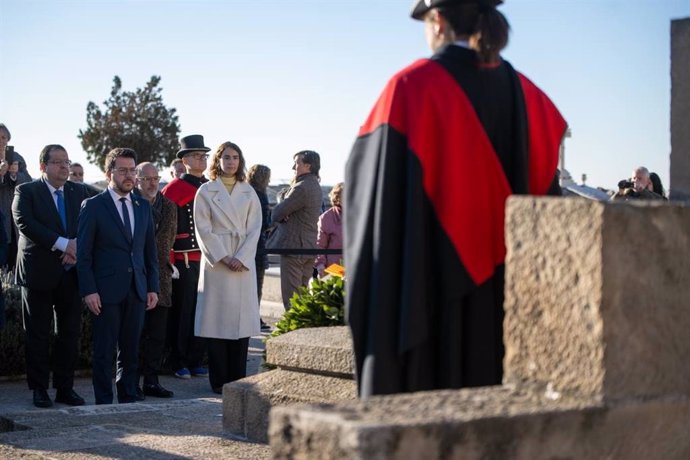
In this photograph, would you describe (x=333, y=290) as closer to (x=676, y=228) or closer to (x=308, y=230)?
(x=676, y=228)

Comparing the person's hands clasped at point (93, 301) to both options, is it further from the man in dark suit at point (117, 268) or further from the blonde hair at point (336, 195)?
the blonde hair at point (336, 195)

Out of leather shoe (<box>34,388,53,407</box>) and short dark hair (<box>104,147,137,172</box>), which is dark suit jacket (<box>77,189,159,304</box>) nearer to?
short dark hair (<box>104,147,137,172</box>)

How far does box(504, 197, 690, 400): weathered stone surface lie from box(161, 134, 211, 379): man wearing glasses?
306 inches

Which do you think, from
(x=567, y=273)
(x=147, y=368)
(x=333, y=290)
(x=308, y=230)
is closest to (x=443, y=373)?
(x=567, y=273)

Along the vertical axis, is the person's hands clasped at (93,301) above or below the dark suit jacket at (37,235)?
below

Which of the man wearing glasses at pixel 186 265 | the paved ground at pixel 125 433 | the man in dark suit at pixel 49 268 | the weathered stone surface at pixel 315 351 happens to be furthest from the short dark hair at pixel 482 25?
the man wearing glasses at pixel 186 265

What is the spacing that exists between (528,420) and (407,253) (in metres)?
0.89

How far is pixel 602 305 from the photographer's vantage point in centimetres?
285

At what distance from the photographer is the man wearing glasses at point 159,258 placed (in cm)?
1007

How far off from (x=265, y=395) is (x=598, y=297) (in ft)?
12.5

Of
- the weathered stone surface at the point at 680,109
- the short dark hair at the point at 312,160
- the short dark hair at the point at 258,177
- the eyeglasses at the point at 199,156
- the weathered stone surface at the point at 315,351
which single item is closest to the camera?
the weathered stone surface at the point at 680,109

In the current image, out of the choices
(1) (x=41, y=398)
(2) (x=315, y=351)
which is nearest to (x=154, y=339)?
(1) (x=41, y=398)

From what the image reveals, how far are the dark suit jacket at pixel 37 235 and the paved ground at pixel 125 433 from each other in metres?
0.99

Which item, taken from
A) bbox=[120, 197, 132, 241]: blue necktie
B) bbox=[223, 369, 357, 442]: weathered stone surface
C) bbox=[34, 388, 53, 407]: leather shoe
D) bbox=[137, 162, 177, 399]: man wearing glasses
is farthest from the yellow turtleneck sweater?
bbox=[223, 369, 357, 442]: weathered stone surface
